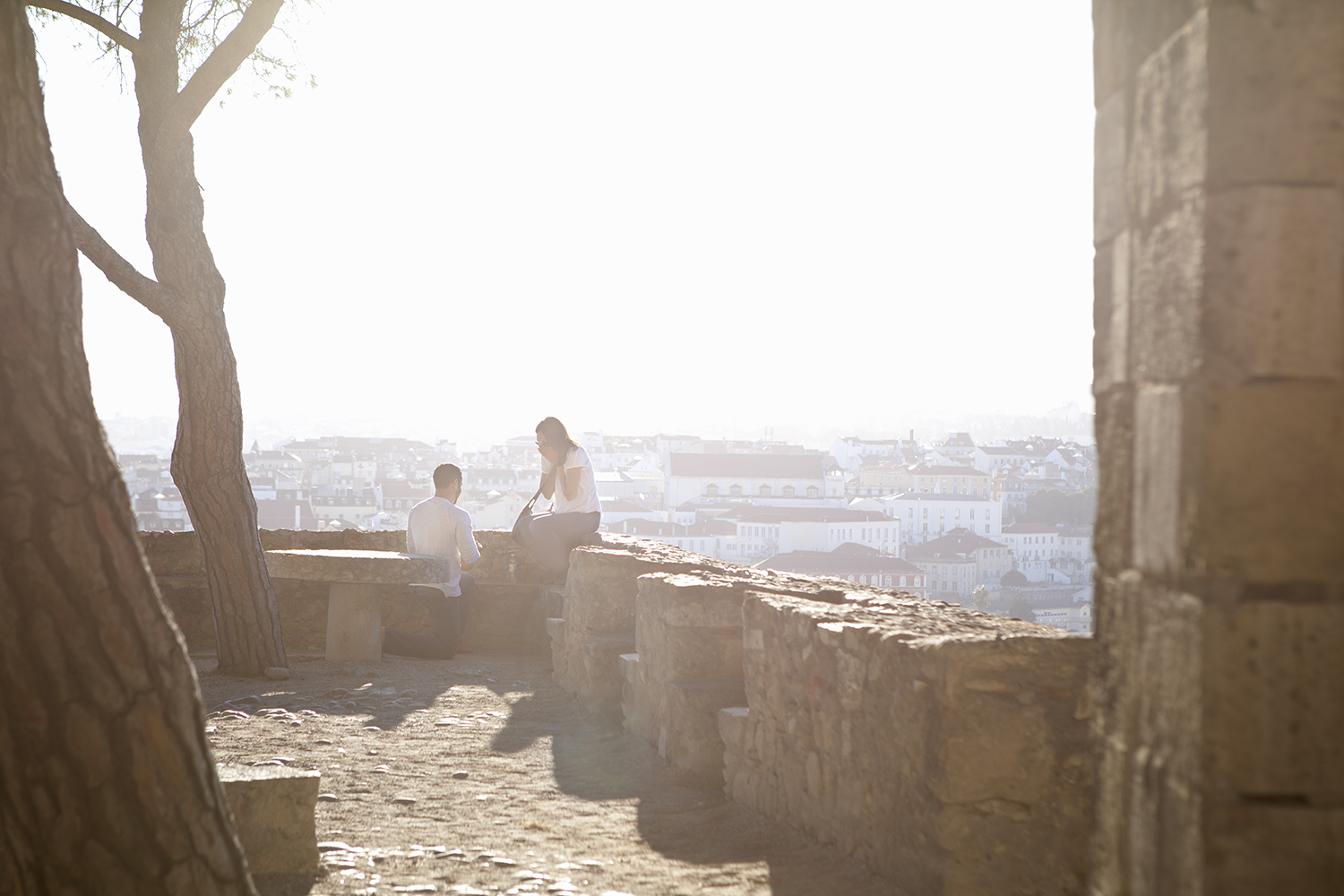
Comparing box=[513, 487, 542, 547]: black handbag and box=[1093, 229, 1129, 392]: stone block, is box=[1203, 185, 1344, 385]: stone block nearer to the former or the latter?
box=[1093, 229, 1129, 392]: stone block

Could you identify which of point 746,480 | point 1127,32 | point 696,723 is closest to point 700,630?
point 696,723

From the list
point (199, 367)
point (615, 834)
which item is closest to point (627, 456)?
point (199, 367)

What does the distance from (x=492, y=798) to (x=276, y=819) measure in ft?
4.06

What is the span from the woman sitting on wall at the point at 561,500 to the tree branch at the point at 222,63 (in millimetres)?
2948

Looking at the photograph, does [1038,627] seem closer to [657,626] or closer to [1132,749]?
[1132,749]

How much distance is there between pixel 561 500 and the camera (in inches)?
328

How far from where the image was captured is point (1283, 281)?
6.36ft

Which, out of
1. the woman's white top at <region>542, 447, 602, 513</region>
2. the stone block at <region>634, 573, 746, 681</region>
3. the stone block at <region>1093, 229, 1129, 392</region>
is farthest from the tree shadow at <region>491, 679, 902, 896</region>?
the woman's white top at <region>542, 447, 602, 513</region>

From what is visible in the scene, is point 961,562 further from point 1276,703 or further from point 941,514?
point 1276,703

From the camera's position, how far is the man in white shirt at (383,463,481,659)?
7.96 metres

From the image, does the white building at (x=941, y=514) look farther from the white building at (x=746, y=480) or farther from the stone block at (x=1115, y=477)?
the stone block at (x=1115, y=477)

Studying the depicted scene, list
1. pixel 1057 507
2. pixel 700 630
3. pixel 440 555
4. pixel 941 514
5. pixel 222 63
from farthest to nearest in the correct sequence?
pixel 941 514 → pixel 1057 507 → pixel 440 555 → pixel 222 63 → pixel 700 630

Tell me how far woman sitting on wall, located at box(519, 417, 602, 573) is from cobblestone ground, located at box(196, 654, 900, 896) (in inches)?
56.3

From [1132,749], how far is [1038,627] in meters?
1.41
